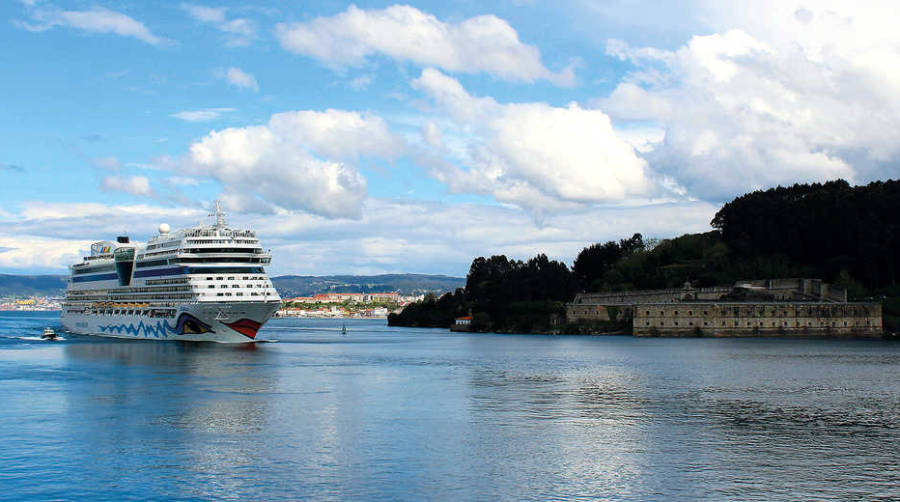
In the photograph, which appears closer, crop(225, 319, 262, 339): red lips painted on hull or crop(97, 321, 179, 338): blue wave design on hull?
crop(225, 319, 262, 339): red lips painted on hull

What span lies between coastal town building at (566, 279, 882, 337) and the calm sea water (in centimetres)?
4591

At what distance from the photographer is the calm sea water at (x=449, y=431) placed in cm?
2522

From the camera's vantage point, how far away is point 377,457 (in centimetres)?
2898

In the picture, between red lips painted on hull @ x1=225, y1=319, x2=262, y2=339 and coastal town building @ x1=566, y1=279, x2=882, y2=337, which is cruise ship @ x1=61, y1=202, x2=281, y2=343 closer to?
red lips painted on hull @ x1=225, y1=319, x2=262, y2=339

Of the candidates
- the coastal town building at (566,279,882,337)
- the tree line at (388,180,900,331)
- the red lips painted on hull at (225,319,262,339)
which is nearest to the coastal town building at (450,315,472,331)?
the tree line at (388,180,900,331)

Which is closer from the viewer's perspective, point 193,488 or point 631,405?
point 193,488

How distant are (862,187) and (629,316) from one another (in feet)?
118

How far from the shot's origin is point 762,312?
108 m

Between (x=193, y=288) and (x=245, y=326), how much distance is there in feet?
20.1

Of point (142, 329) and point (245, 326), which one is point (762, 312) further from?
point (142, 329)

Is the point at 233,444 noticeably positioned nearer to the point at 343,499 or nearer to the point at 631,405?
the point at 343,499

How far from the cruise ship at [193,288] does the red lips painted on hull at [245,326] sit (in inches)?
2.7

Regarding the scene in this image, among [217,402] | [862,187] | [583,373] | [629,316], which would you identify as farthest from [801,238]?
[217,402]

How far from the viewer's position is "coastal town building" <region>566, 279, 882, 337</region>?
106625 mm
